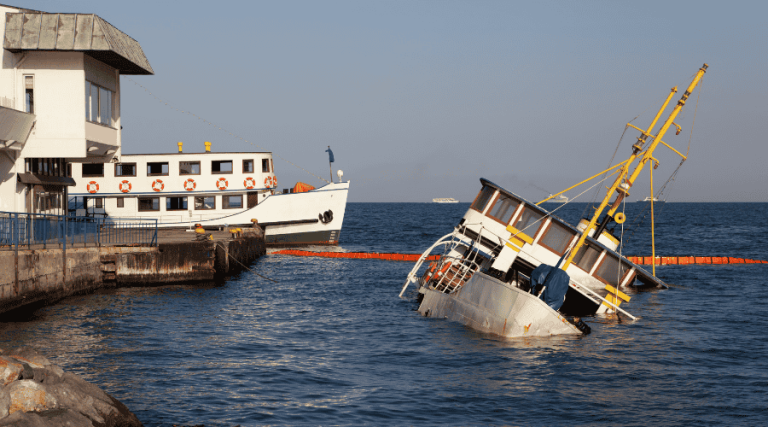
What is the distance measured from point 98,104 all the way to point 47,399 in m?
22.3

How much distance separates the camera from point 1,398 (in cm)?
834

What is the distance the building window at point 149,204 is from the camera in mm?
45188

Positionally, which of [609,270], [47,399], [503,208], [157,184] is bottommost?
[47,399]

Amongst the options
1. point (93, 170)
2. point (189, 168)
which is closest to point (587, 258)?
point (189, 168)

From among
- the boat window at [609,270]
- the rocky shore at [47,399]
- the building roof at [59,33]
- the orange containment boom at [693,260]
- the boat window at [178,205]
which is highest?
the building roof at [59,33]

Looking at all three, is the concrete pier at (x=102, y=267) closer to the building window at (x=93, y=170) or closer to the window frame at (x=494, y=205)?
the window frame at (x=494, y=205)

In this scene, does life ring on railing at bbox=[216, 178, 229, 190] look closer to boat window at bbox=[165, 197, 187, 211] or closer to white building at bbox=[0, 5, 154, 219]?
boat window at bbox=[165, 197, 187, 211]

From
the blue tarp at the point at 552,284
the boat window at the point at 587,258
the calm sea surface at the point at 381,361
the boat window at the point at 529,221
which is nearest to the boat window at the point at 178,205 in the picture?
the calm sea surface at the point at 381,361

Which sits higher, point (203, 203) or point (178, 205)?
point (203, 203)

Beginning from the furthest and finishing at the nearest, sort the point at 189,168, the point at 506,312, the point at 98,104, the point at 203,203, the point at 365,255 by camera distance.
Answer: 1. the point at 203,203
2. the point at 189,168
3. the point at 365,255
4. the point at 98,104
5. the point at 506,312

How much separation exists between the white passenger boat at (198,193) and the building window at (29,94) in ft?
58.8

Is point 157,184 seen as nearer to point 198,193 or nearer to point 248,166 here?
point 198,193

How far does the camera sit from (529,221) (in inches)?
893

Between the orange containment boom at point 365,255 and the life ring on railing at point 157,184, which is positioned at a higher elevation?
the life ring on railing at point 157,184
